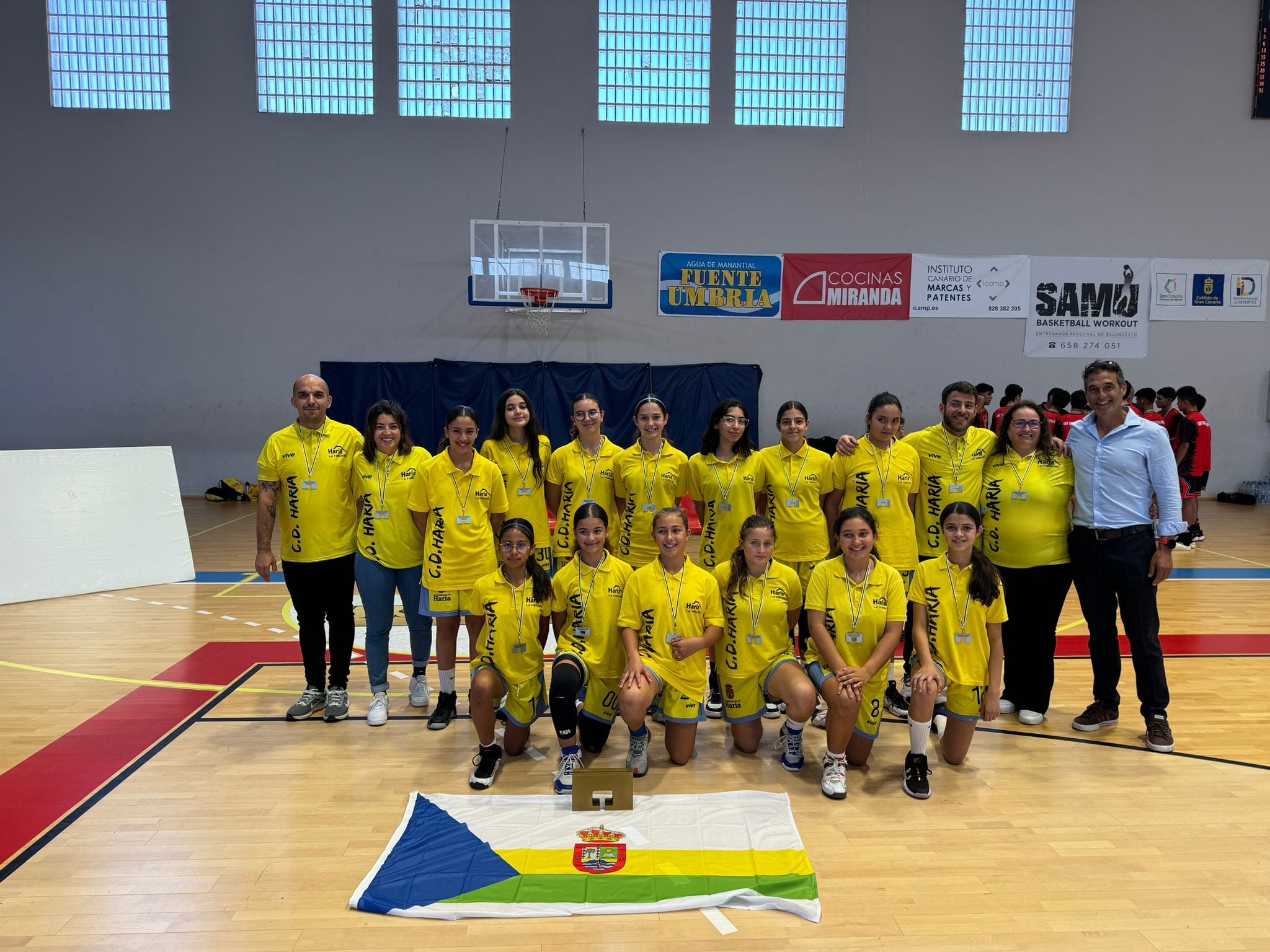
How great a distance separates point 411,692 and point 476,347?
8.79 meters

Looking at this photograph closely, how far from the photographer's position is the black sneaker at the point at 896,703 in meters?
4.24

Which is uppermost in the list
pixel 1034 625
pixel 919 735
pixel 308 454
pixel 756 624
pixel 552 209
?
pixel 552 209

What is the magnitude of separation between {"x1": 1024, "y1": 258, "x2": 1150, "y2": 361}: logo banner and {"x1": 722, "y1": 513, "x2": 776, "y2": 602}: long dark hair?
10950 millimetres

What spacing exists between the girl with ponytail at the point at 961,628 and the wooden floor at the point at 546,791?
A: 0.28 m

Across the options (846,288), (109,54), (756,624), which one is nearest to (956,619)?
(756,624)

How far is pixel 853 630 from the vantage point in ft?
11.5

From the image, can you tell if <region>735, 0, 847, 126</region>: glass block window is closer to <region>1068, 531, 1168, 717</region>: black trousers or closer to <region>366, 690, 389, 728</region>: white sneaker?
<region>1068, 531, 1168, 717</region>: black trousers

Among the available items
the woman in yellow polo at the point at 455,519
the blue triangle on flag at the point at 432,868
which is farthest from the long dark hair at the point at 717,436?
the blue triangle on flag at the point at 432,868

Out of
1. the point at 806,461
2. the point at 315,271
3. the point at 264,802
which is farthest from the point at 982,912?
the point at 315,271

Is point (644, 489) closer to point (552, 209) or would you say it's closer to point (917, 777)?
point (917, 777)

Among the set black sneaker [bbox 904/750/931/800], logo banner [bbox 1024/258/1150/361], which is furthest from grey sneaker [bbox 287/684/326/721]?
logo banner [bbox 1024/258/1150/361]

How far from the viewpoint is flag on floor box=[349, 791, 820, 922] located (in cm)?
255

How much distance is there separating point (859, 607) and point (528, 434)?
1.98 m

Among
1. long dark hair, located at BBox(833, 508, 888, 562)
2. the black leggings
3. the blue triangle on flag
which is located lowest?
the blue triangle on flag
